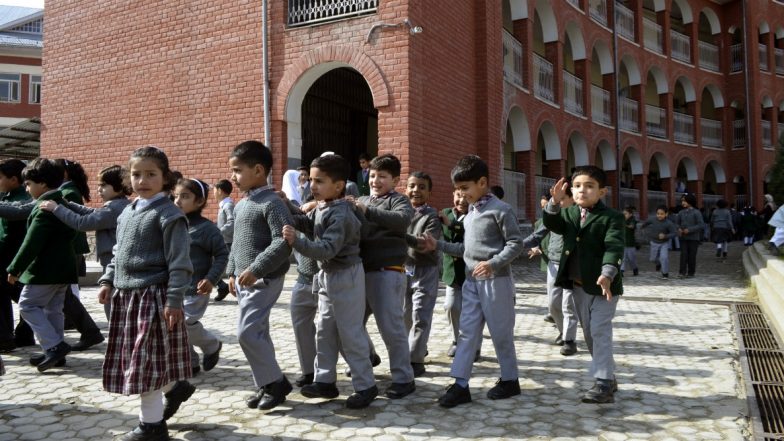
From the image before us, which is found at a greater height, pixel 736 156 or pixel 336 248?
pixel 736 156

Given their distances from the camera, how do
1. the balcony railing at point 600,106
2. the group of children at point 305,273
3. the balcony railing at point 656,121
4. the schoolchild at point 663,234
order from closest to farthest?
1. the group of children at point 305,273
2. the schoolchild at point 663,234
3. the balcony railing at point 600,106
4. the balcony railing at point 656,121

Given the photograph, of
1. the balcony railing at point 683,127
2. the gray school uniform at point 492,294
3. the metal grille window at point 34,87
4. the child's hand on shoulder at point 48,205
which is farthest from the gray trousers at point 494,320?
the metal grille window at point 34,87

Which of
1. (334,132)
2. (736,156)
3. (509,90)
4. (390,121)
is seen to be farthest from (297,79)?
(736,156)

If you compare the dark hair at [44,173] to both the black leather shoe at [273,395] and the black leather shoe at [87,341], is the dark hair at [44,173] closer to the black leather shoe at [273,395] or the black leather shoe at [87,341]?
the black leather shoe at [87,341]

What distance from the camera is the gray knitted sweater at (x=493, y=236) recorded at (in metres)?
3.70

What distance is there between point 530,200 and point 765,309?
27.1 feet

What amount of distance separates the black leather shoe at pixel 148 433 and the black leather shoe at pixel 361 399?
3.45 feet

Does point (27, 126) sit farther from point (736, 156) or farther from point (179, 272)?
point (736, 156)

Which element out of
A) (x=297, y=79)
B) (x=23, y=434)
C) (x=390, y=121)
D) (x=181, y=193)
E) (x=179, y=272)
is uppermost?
(x=297, y=79)

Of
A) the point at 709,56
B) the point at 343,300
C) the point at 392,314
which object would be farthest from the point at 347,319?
the point at 709,56

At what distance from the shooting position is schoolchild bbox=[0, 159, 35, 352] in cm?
486

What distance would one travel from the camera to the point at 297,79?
1016 cm

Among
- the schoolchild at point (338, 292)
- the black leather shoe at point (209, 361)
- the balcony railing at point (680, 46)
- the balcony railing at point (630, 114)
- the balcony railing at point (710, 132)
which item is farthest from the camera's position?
the balcony railing at point (710, 132)

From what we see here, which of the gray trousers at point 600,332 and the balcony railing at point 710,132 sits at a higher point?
the balcony railing at point 710,132
